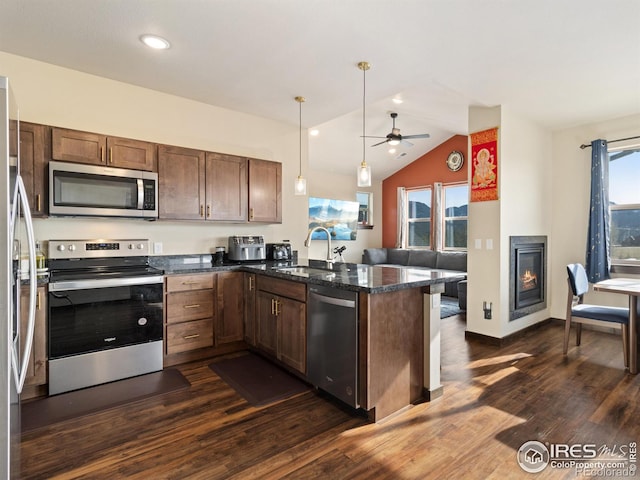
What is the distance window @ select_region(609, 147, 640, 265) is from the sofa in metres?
2.07

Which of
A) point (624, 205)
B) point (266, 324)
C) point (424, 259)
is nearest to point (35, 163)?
point (266, 324)

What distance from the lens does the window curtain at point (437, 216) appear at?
773 cm

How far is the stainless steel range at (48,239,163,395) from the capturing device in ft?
8.52

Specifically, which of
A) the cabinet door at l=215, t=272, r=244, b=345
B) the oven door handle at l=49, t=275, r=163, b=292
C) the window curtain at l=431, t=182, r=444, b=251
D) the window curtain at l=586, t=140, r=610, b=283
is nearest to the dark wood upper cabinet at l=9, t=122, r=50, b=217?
the oven door handle at l=49, t=275, r=163, b=292

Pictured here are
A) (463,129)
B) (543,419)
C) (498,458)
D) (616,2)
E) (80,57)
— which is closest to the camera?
(498,458)

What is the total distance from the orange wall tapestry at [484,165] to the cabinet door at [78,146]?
391cm

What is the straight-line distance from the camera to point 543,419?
7.42ft

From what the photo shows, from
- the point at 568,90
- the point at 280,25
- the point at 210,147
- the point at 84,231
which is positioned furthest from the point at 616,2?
the point at 84,231

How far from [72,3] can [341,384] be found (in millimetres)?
3014

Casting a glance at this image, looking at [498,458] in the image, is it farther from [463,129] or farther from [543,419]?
[463,129]

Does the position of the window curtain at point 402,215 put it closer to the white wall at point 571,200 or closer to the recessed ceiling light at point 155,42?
the white wall at point 571,200

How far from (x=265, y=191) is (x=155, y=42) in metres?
1.82

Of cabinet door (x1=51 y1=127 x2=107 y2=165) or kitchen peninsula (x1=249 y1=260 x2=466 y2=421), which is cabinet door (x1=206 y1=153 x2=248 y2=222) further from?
kitchen peninsula (x1=249 y1=260 x2=466 y2=421)

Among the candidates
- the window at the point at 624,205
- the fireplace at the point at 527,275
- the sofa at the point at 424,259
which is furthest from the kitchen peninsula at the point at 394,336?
the sofa at the point at 424,259
